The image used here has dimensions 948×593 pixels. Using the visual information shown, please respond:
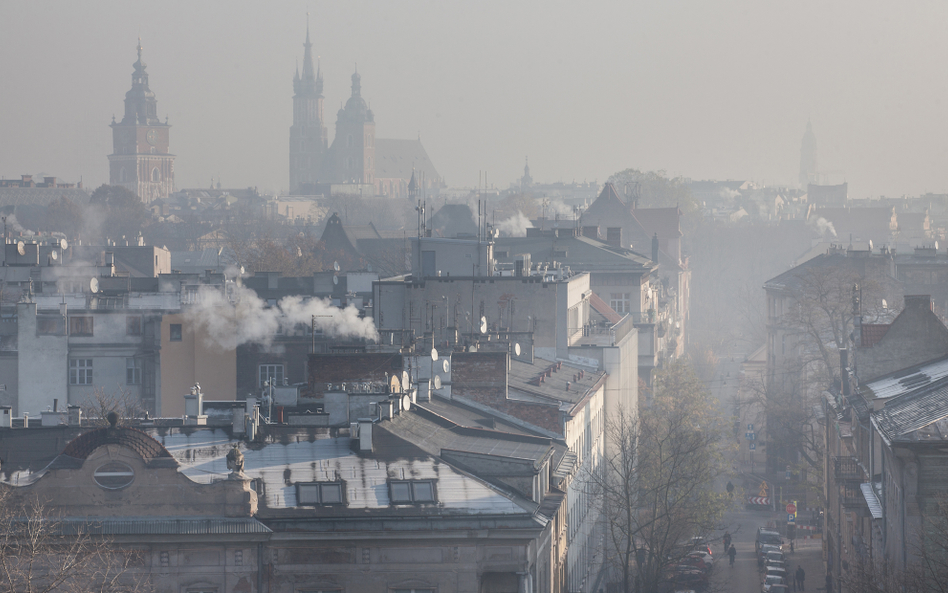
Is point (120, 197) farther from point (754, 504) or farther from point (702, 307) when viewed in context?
point (754, 504)

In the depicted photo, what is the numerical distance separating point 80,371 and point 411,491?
34.8 metres

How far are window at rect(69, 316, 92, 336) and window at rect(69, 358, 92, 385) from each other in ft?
3.70

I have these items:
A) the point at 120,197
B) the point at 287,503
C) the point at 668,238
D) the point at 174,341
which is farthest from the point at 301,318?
the point at 120,197

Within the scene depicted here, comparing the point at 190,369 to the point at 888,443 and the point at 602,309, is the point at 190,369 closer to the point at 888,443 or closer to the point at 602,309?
the point at 602,309

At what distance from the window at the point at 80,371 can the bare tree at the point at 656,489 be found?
21.8 meters

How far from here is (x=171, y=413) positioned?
61312 millimetres

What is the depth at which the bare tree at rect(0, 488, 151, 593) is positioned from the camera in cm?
2833

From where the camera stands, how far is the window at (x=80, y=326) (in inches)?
2506

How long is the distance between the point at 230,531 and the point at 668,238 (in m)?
113

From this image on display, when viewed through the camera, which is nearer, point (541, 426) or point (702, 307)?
point (541, 426)

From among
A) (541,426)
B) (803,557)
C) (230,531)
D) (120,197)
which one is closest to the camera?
(230,531)

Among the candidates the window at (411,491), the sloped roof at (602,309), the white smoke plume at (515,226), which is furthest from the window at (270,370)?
the white smoke plume at (515,226)

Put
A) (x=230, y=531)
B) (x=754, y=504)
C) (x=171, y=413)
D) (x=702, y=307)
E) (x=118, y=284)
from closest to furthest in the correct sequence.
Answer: (x=230, y=531) → (x=171, y=413) → (x=754, y=504) → (x=118, y=284) → (x=702, y=307)

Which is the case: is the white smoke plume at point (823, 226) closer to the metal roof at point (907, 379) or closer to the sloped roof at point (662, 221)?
the sloped roof at point (662, 221)
